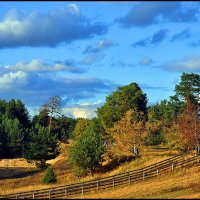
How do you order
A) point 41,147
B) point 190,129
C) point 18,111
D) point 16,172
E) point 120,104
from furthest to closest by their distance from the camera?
point 18,111, point 120,104, point 41,147, point 16,172, point 190,129

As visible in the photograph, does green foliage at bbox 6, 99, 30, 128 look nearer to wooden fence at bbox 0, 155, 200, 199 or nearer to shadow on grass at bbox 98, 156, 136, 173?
shadow on grass at bbox 98, 156, 136, 173

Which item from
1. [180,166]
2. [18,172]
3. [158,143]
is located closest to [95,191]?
[180,166]

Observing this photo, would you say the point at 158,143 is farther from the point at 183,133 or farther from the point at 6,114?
the point at 6,114

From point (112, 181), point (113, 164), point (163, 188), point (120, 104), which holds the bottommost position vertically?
point (163, 188)

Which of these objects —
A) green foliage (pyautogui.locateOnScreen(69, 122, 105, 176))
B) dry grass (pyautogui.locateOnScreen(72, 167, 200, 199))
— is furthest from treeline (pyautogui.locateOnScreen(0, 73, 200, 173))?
dry grass (pyautogui.locateOnScreen(72, 167, 200, 199))

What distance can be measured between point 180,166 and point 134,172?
6474 millimetres

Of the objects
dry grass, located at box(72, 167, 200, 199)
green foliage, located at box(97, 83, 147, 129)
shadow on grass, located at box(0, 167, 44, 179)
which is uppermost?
green foliage, located at box(97, 83, 147, 129)

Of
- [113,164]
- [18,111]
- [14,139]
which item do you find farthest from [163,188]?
[18,111]

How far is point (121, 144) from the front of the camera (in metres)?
73.2

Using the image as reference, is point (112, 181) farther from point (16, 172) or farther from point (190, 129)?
point (16, 172)

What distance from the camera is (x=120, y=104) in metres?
96.3

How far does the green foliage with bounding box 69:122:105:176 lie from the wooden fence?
36.0 feet

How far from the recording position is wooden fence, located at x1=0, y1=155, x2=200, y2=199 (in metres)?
50.5

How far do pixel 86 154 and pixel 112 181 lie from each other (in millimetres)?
13672
